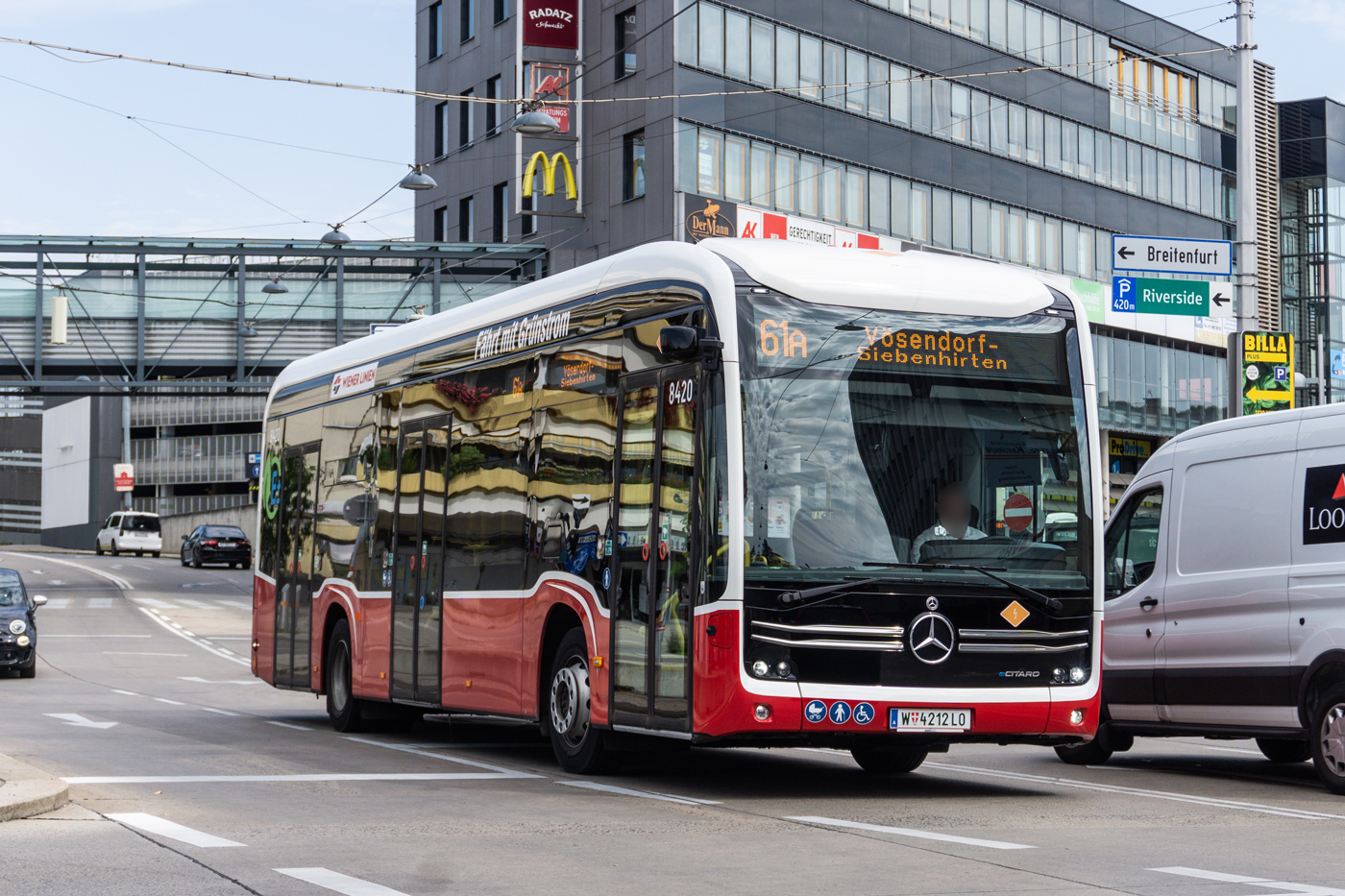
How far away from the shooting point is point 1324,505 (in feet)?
39.2

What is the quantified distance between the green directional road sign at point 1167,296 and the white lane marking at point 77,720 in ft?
37.1

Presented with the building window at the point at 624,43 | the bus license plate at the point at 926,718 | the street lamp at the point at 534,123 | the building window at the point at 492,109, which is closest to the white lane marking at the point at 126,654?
the street lamp at the point at 534,123

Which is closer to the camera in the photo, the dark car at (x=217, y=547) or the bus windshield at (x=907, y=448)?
the bus windshield at (x=907, y=448)

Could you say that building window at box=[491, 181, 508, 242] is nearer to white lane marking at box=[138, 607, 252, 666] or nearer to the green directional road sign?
→ white lane marking at box=[138, 607, 252, 666]

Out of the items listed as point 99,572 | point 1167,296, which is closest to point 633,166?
point 99,572

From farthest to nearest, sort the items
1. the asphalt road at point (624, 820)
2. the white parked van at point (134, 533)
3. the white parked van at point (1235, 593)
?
1. the white parked van at point (134, 533)
2. the white parked van at point (1235, 593)
3. the asphalt road at point (624, 820)

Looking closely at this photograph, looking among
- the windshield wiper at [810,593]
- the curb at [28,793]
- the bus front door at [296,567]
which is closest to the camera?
the curb at [28,793]

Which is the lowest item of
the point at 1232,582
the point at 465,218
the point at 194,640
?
the point at 194,640

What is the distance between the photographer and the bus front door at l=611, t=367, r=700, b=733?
34.8 feet

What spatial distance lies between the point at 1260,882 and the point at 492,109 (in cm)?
4809

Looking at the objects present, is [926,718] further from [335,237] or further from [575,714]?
[335,237]

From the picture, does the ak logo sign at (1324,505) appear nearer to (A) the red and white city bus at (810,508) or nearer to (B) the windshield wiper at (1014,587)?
(A) the red and white city bus at (810,508)

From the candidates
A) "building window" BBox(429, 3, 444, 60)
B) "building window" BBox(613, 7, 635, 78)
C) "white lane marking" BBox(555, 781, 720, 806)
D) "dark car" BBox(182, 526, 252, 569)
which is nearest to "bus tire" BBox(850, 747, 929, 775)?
"white lane marking" BBox(555, 781, 720, 806)

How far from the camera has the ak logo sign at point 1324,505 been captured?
11.8 meters
